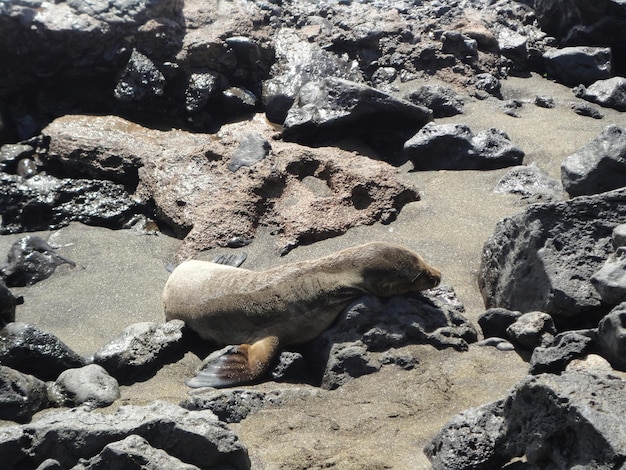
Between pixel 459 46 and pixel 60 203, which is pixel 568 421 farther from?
pixel 459 46

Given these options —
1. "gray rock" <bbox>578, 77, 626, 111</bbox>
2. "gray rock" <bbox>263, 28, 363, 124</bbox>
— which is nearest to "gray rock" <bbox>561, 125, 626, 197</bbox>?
"gray rock" <bbox>578, 77, 626, 111</bbox>

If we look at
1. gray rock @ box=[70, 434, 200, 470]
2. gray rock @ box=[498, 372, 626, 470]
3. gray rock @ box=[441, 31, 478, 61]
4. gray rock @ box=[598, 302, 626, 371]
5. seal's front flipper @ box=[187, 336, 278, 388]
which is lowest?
seal's front flipper @ box=[187, 336, 278, 388]

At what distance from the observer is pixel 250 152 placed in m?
8.67

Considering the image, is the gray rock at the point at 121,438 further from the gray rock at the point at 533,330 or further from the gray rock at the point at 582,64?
the gray rock at the point at 582,64

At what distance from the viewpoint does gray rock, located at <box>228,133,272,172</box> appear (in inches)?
338

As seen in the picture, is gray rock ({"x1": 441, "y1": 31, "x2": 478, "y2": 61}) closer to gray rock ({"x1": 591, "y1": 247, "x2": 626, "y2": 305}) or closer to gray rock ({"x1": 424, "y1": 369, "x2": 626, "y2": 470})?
gray rock ({"x1": 591, "y1": 247, "x2": 626, "y2": 305})

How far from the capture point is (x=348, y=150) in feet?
30.1

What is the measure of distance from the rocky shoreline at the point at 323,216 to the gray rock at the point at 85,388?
0.05ft

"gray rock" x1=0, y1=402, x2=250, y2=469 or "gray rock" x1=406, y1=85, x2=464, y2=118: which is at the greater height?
"gray rock" x1=0, y1=402, x2=250, y2=469

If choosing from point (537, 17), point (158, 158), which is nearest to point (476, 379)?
point (158, 158)

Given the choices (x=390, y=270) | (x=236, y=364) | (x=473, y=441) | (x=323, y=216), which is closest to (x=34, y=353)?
(x=236, y=364)

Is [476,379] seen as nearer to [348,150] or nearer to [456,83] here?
[348,150]

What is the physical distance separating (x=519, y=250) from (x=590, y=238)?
492 millimetres

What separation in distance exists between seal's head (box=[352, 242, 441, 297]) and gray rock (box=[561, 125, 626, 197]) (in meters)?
1.82
